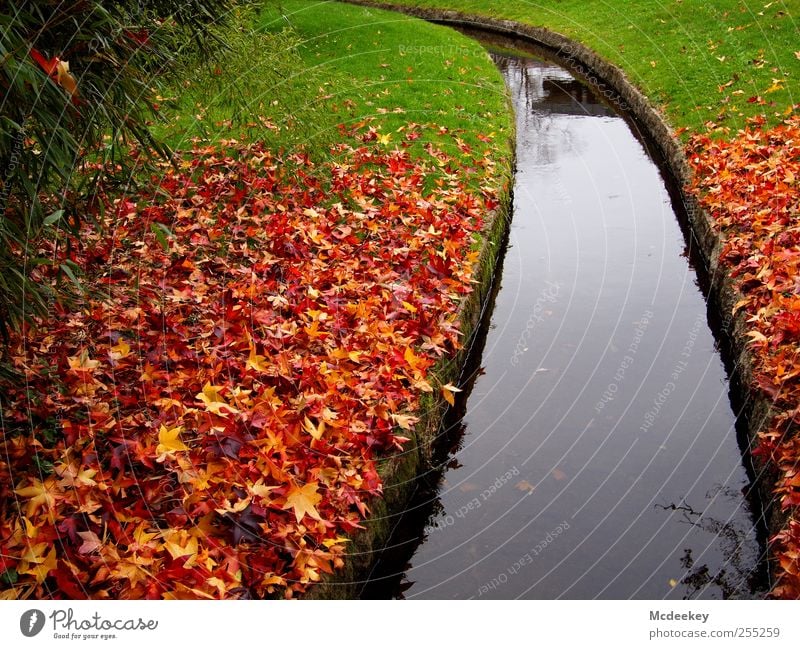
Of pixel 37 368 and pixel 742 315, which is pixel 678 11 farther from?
pixel 37 368

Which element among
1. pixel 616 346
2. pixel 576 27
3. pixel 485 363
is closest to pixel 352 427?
pixel 485 363

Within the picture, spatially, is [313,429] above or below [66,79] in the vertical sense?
below

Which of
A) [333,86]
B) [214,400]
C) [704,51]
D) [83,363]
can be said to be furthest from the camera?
[704,51]

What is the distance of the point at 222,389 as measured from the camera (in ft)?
12.7

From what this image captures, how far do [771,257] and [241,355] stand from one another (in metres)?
4.09

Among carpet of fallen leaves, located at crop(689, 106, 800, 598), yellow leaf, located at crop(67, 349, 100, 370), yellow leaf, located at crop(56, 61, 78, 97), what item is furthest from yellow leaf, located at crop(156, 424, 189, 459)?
carpet of fallen leaves, located at crop(689, 106, 800, 598)

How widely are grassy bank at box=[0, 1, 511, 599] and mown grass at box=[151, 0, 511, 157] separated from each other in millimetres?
60

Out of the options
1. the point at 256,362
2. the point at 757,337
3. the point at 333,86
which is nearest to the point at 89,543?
the point at 256,362

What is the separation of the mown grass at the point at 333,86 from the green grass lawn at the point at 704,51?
2.54 m

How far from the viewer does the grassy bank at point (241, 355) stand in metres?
3.13

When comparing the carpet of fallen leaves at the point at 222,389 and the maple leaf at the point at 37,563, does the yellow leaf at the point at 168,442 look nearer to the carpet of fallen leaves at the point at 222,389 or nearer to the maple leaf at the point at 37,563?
the carpet of fallen leaves at the point at 222,389

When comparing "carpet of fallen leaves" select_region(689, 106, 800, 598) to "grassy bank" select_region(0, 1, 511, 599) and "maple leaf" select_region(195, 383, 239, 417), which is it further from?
"maple leaf" select_region(195, 383, 239, 417)

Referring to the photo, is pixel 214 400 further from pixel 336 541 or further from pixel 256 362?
pixel 336 541

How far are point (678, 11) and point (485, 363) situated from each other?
12.1m
